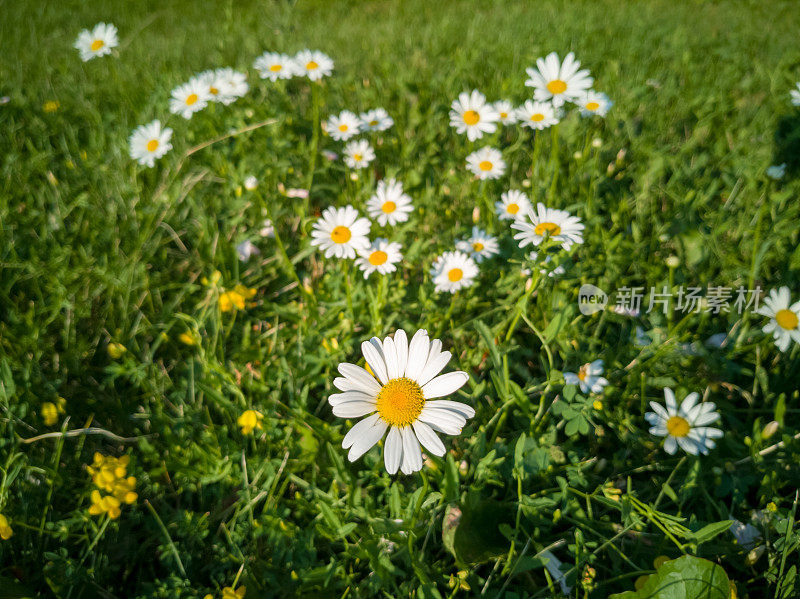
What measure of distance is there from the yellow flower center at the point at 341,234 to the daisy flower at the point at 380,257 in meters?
0.09

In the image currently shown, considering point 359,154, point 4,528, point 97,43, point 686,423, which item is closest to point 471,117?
point 359,154

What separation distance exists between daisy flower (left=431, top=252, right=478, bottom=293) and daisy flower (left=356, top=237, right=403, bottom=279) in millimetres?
173

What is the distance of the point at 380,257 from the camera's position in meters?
1.78

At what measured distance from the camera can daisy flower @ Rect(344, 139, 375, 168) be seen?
7.74 ft

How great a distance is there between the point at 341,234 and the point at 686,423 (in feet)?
4.19

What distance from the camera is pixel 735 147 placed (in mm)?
2424

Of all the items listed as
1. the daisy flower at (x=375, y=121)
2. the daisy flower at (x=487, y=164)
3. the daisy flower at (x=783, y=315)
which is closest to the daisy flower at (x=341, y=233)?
the daisy flower at (x=487, y=164)

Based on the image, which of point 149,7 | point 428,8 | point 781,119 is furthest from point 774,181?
point 149,7

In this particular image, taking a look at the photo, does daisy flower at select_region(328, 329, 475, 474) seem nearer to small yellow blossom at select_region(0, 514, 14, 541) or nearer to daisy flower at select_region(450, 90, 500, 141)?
small yellow blossom at select_region(0, 514, 14, 541)

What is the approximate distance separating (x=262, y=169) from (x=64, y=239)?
923 mm

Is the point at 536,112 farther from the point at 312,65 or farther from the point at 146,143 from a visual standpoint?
the point at 146,143

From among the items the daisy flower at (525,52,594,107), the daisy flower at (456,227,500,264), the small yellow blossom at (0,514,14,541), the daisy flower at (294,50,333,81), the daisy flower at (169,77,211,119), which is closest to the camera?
the small yellow blossom at (0,514,14,541)

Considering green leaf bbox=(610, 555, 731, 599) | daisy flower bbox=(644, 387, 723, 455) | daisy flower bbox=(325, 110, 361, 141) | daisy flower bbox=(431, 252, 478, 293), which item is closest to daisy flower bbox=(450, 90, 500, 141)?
daisy flower bbox=(325, 110, 361, 141)

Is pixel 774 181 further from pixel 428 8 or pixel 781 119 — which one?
pixel 428 8
